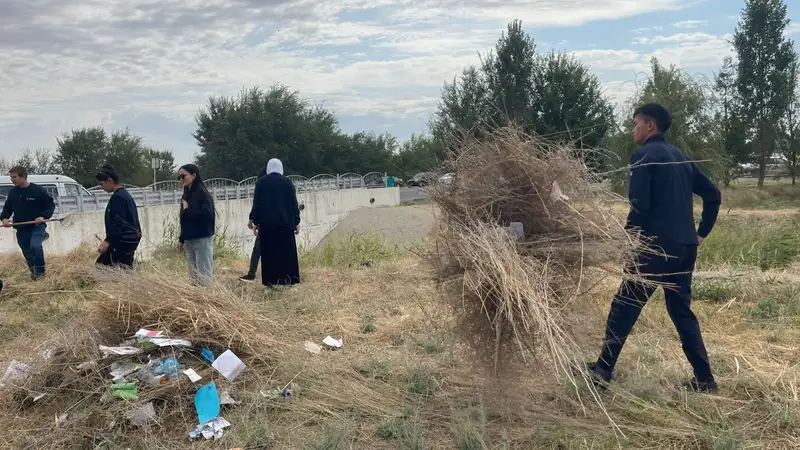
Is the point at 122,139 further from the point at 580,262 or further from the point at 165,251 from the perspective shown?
the point at 580,262

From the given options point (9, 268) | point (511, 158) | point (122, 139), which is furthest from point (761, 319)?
point (122, 139)

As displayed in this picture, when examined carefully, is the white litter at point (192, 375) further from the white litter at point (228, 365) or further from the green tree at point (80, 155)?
the green tree at point (80, 155)

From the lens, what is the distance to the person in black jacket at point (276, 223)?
22.3 ft

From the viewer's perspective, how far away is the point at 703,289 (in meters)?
5.81

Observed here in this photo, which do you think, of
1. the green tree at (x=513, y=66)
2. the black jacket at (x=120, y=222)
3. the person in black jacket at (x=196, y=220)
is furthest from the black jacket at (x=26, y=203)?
the green tree at (x=513, y=66)

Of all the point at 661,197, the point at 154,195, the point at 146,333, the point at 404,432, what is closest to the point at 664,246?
the point at 661,197

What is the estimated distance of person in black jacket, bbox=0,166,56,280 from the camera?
26.2 feet

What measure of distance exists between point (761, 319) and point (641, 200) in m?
2.24

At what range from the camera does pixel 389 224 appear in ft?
62.2

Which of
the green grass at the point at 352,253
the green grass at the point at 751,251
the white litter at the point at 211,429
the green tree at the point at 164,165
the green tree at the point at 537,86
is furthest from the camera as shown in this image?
the green tree at the point at 164,165

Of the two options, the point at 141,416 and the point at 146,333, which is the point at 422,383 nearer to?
the point at 141,416

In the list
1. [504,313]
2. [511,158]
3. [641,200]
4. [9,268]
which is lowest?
[9,268]

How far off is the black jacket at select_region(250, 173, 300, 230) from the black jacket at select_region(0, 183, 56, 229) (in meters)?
3.13

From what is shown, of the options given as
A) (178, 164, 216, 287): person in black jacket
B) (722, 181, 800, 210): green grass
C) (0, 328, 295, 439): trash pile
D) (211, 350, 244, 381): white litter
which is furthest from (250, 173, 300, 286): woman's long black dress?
(722, 181, 800, 210): green grass
